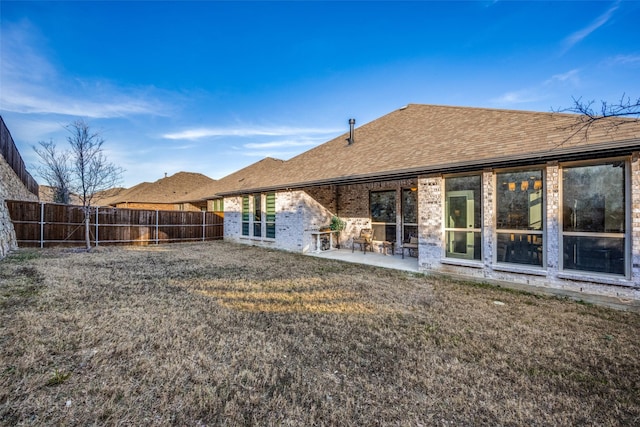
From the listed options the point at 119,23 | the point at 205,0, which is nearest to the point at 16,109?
the point at 119,23

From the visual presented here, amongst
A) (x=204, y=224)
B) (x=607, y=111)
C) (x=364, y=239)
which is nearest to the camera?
(x=607, y=111)

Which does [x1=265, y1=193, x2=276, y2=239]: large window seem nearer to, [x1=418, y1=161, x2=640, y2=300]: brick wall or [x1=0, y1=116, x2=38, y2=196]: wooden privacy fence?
[x1=418, y1=161, x2=640, y2=300]: brick wall

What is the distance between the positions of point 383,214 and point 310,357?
8257 millimetres

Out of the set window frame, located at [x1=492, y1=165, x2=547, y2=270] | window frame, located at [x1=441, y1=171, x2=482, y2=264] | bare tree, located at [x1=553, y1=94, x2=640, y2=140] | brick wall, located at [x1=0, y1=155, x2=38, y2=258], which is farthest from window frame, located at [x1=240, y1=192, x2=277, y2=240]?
bare tree, located at [x1=553, y1=94, x2=640, y2=140]

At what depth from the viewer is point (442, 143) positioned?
7719 millimetres

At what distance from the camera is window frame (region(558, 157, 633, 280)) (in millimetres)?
4655

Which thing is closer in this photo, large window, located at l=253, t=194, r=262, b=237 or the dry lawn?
the dry lawn

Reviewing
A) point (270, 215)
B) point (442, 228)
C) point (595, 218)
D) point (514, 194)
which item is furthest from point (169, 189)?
point (595, 218)

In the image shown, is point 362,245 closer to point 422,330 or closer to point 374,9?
point 422,330

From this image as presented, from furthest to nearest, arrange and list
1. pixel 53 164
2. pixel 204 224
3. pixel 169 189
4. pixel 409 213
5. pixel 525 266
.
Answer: pixel 169 189
pixel 204 224
pixel 53 164
pixel 409 213
pixel 525 266

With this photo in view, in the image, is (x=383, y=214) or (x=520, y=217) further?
(x=383, y=214)

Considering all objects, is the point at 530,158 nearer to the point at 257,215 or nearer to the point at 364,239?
the point at 364,239

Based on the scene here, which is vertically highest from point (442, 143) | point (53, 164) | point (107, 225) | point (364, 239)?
point (53, 164)

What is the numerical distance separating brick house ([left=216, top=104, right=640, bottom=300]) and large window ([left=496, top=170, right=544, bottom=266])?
0.02m
